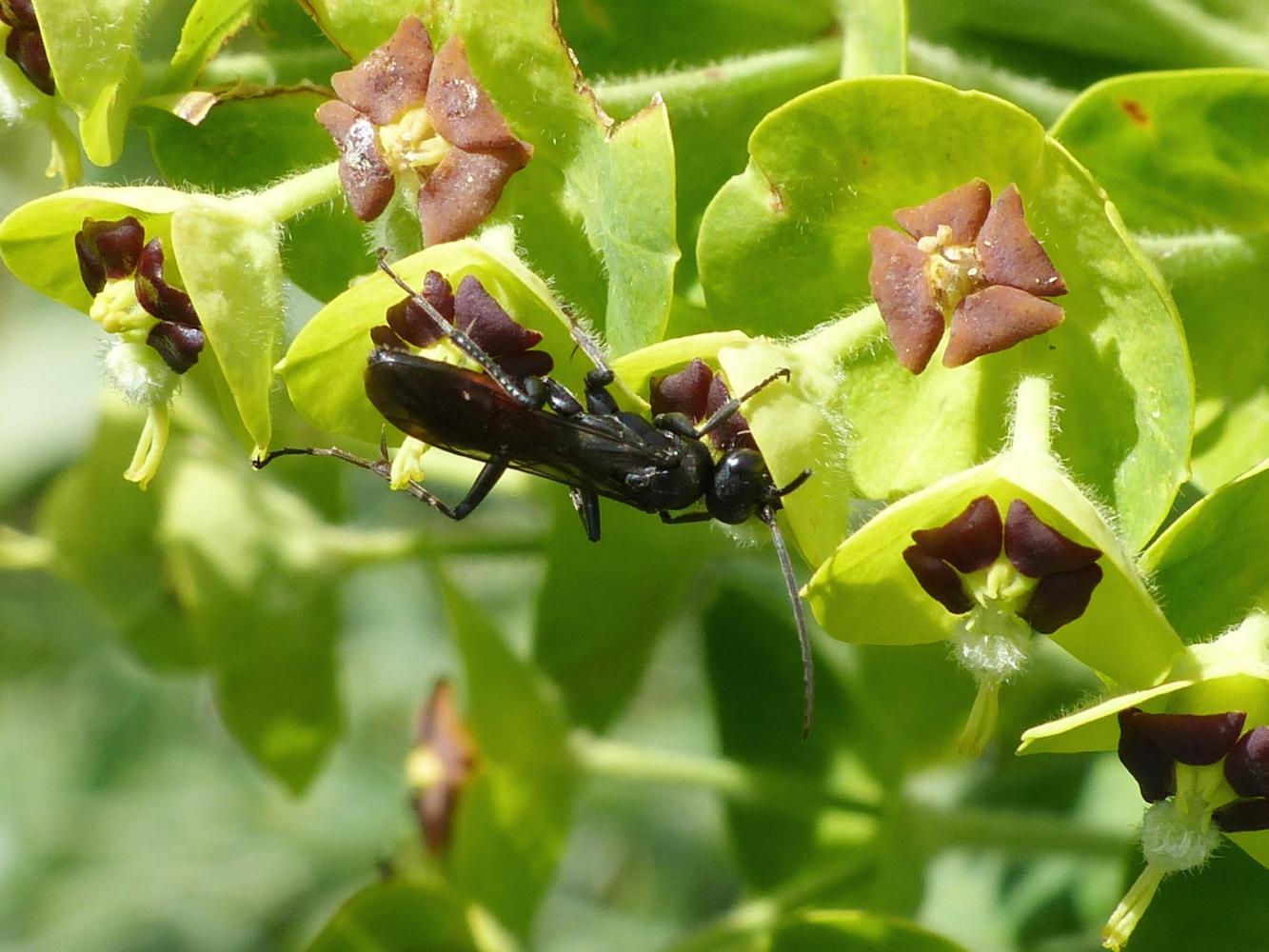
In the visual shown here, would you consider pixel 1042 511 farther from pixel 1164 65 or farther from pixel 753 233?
pixel 1164 65

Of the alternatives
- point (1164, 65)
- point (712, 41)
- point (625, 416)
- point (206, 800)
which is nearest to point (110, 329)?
point (625, 416)

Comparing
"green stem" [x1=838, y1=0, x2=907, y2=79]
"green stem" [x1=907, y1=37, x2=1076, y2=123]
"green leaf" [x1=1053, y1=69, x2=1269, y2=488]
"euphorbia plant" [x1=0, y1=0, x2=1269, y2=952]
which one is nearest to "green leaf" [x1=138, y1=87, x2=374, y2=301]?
"euphorbia plant" [x1=0, y1=0, x2=1269, y2=952]

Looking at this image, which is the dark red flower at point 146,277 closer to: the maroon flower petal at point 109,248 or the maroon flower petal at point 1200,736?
the maroon flower petal at point 109,248

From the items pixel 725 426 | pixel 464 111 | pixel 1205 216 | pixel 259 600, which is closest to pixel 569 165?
pixel 464 111

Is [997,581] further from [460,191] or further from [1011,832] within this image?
[1011,832]

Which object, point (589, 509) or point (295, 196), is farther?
point (589, 509)

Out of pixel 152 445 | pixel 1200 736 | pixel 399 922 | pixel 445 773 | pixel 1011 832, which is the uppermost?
pixel 1200 736

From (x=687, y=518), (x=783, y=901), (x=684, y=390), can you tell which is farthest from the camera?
(x=783, y=901)
